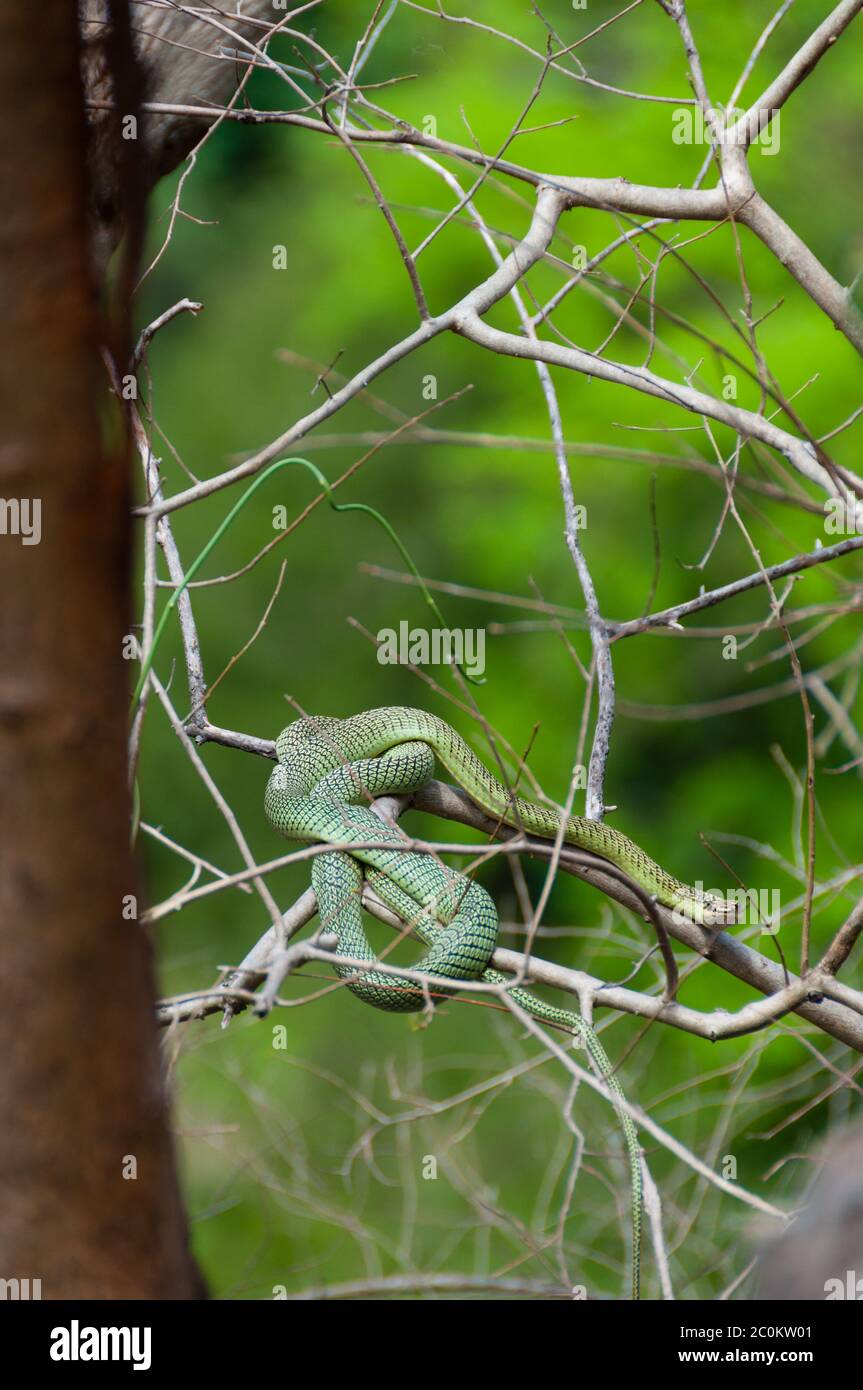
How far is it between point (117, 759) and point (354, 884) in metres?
2.69

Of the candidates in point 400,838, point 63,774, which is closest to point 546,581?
point 400,838

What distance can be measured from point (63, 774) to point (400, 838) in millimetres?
2209

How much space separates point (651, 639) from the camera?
10234 mm

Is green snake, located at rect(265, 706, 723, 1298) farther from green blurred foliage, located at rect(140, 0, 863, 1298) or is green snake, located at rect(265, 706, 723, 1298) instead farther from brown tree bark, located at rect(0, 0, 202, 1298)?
green blurred foliage, located at rect(140, 0, 863, 1298)

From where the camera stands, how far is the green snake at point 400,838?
3.85 metres

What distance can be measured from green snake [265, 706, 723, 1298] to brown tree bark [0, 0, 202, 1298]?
2082 mm

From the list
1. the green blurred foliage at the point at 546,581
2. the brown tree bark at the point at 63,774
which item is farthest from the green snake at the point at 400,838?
the green blurred foliage at the point at 546,581

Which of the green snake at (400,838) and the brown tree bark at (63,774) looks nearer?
the brown tree bark at (63,774)

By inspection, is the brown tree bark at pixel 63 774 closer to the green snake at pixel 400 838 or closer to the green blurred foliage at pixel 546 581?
the green snake at pixel 400 838

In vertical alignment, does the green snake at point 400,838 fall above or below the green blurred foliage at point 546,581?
below

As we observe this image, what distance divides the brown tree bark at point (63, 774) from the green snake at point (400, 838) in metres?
2.08

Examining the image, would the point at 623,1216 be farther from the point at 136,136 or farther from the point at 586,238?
the point at 586,238

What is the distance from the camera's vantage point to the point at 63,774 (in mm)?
1246
